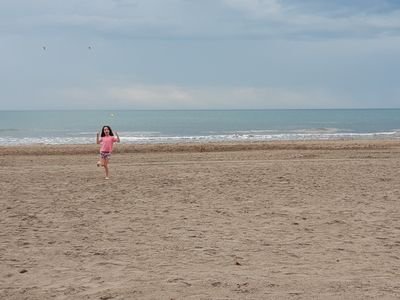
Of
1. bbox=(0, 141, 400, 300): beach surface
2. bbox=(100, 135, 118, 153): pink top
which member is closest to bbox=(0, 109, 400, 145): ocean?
bbox=(100, 135, 118, 153): pink top

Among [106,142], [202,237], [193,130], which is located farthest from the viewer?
[193,130]

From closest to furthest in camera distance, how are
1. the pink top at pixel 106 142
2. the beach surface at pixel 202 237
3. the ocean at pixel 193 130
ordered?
the beach surface at pixel 202 237 < the pink top at pixel 106 142 < the ocean at pixel 193 130

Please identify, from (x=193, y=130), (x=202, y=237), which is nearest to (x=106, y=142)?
(x=202, y=237)

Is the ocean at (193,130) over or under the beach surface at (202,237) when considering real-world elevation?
over

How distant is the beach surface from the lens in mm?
4473

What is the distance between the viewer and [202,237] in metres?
6.23

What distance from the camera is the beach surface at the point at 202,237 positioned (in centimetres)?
447

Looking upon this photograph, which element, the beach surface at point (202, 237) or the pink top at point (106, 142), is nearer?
the beach surface at point (202, 237)

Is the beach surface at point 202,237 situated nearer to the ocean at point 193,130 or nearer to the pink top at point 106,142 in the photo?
the pink top at point 106,142

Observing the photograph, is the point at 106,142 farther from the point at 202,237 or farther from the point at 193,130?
the point at 193,130

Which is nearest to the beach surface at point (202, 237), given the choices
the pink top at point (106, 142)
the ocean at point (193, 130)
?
the pink top at point (106, 142)

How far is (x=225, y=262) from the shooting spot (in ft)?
17.0

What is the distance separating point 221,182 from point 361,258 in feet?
20.0

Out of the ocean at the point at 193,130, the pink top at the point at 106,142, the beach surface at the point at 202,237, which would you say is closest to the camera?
the beach surface at the point at 202,237
